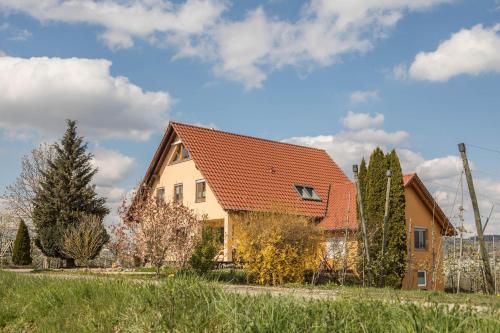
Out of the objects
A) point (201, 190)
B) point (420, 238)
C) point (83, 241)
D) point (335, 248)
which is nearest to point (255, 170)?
point (201, 190)

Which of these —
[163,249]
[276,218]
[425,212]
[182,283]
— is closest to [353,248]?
[276,218]

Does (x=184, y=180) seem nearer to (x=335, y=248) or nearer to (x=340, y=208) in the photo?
(x=340, y=208)

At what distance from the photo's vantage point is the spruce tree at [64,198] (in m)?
35.8

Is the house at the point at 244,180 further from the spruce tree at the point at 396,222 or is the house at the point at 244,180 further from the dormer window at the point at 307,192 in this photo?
the spruce tree at the point at 396,222

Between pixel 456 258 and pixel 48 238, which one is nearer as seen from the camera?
pixel 456 258

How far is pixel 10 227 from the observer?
49.4 m

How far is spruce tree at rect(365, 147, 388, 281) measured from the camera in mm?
22805

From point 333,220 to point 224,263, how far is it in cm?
776

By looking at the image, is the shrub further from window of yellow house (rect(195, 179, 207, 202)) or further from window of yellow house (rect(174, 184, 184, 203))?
window of yellow house (rect(174, 184, 184, 203))

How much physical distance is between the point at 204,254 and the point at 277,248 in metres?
2.57

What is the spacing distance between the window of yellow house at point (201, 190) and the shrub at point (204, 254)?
32.7ft

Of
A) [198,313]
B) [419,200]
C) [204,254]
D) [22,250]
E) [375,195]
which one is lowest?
[22,250]

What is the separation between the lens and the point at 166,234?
2075cm

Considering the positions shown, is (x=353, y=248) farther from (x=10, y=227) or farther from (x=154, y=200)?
(x=10, y=227)
